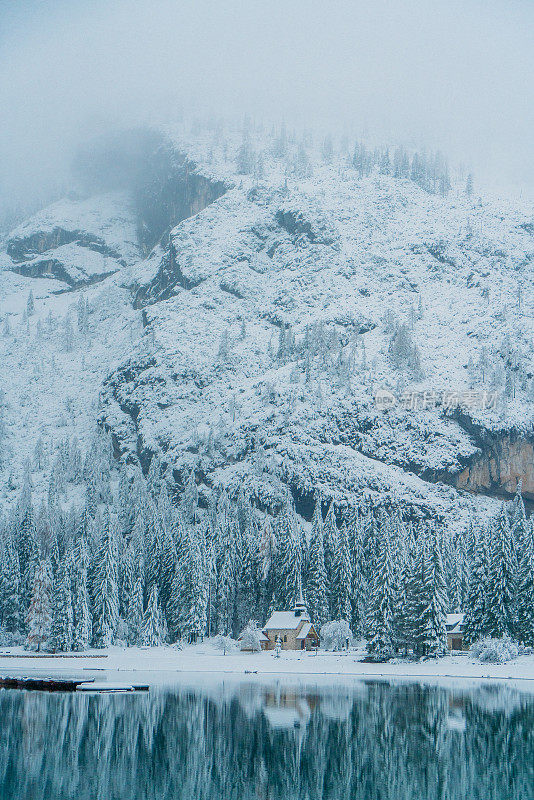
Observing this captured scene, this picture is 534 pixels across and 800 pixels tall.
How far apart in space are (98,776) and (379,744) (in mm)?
13039

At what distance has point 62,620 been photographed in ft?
309

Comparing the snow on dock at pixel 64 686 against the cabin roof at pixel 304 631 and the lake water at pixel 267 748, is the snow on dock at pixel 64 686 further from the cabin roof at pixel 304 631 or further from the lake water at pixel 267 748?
the cabin roof at pixel 304 631

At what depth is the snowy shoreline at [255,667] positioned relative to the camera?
72.1 meters

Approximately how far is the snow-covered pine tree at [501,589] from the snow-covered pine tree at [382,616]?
9.46m

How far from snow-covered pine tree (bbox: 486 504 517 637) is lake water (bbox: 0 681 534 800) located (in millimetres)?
27528

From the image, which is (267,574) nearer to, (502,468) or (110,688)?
(110,688)

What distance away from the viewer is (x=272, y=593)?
11156cm

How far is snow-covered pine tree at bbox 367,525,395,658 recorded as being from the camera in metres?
82.3

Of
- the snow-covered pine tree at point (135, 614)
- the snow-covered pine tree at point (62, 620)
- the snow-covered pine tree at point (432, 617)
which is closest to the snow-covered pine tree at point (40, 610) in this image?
the snow-covered pine tree at point (62, 620)

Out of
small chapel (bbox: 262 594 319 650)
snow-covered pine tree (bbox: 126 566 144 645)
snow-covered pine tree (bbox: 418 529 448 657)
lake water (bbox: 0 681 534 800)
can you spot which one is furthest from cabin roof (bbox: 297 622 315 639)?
lake water (bbox: 0 681 534 800)

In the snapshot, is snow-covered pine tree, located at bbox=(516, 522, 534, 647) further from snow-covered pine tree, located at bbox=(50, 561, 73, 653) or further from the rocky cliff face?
the rocky cliff face

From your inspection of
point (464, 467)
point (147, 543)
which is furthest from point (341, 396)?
point (147, 543)

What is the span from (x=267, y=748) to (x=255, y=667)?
1975 inches

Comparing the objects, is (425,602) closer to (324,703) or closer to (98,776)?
(324,703)
